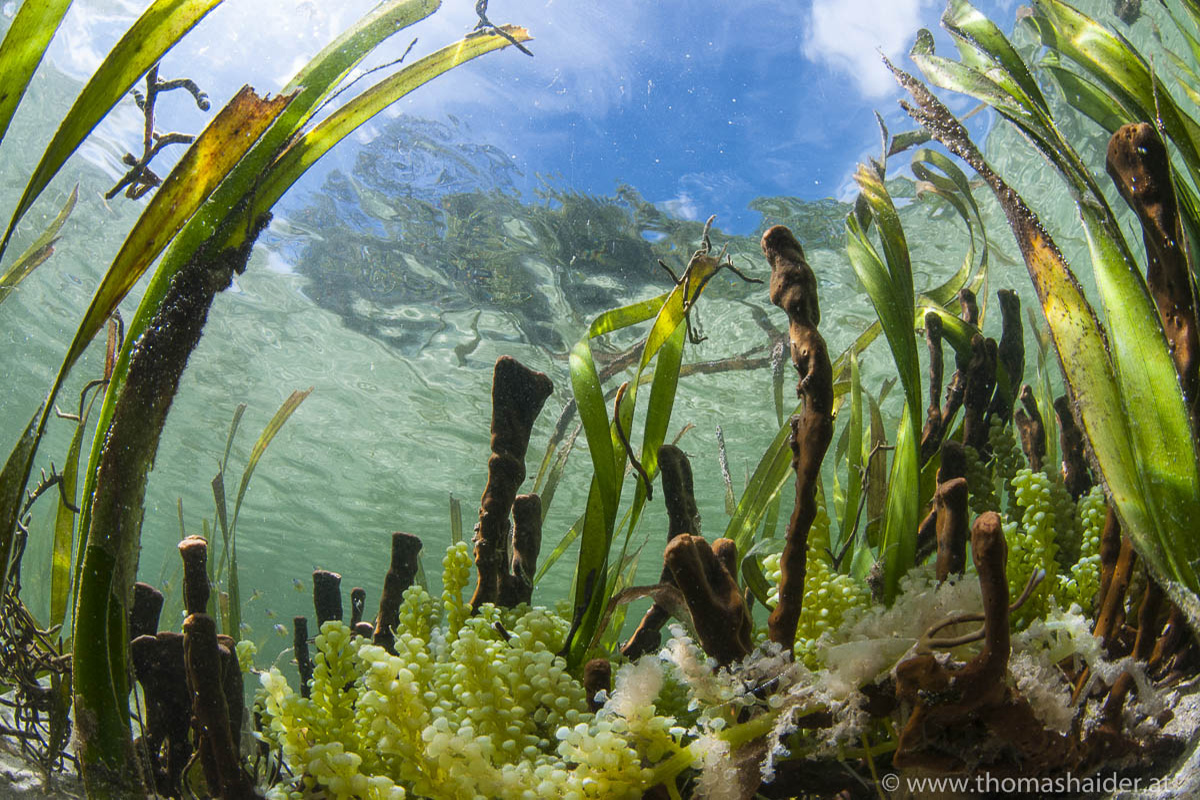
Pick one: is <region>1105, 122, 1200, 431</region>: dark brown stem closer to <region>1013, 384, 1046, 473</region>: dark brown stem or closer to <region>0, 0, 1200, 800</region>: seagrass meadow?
<region>0, 0, 1200, 800</region>: seagrass meadow

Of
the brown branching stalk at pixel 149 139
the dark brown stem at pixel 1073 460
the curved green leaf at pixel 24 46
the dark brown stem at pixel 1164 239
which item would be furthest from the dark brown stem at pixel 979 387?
the curved green leaf at pixel 24 46

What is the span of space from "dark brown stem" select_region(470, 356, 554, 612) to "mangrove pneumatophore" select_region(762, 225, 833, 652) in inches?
33.1

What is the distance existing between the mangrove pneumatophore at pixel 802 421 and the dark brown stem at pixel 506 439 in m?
0.84

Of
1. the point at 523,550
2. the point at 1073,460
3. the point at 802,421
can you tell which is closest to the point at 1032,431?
the point at 1073,460

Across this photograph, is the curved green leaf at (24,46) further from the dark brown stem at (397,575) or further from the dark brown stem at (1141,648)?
the dark brown stem at (1141,648)

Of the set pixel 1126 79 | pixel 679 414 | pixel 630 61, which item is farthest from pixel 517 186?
pixel 1126 79

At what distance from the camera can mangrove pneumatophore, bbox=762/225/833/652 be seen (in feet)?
4.42

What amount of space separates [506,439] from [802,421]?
941mm

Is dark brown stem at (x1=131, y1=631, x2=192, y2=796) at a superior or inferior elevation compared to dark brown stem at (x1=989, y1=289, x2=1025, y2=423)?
inferior

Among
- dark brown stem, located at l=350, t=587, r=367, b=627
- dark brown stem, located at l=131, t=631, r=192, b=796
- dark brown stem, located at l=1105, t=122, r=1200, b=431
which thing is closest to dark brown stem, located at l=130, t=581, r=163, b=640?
dark brown stem, located at l=131, t=631, r=192, b=796

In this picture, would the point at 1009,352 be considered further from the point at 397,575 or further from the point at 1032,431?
the point at 397,575

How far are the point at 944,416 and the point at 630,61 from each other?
9776 millimetres

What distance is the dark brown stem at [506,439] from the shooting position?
76.1 inches

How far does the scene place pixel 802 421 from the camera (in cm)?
140
